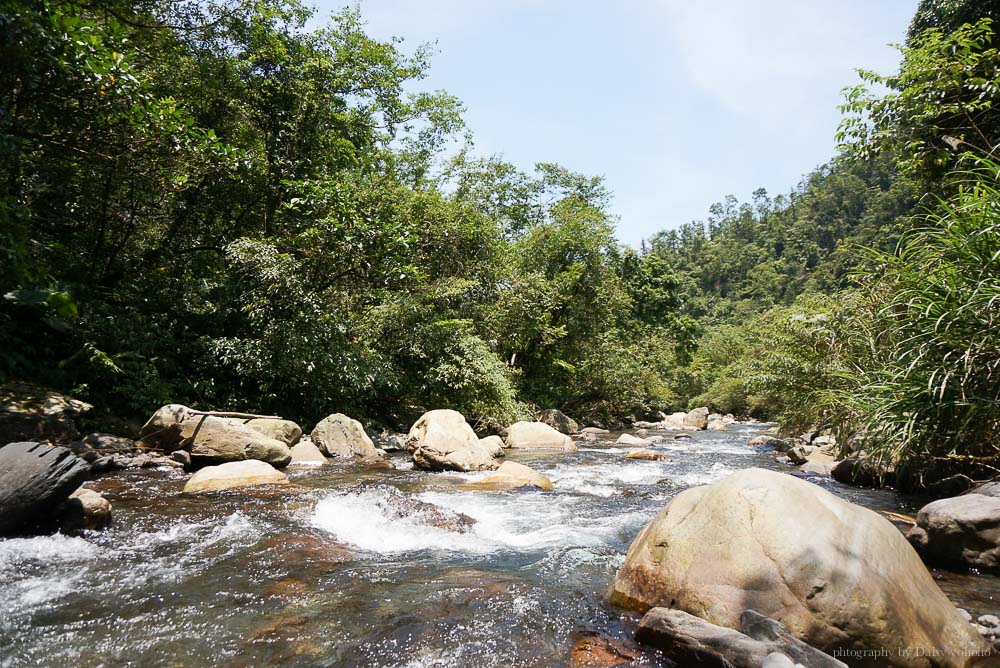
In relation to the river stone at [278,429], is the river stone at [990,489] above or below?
above

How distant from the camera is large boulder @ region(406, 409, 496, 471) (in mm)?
9492

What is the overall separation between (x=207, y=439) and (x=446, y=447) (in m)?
3.89

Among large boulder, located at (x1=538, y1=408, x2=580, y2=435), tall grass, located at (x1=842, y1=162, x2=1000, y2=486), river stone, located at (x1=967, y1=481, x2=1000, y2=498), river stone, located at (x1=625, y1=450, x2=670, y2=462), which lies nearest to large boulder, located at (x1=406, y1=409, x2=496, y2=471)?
river stone, located at (x1=625, y1=450, x2=670, y2=462)

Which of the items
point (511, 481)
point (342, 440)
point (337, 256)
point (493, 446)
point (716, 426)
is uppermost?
point (337, 256)

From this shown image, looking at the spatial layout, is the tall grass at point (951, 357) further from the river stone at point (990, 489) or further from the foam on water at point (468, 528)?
the foam on water at point (468, 528)

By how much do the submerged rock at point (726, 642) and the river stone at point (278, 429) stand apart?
835 centimetres

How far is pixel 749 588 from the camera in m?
3.06

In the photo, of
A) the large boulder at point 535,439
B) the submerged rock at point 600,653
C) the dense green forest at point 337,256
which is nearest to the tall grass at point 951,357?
the dense green forest at point 337,256

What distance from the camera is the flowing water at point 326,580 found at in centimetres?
305

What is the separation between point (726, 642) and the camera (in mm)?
2746

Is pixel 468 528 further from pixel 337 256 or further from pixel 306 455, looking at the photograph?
pixel 337 256

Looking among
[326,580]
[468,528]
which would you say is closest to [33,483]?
[326,580]

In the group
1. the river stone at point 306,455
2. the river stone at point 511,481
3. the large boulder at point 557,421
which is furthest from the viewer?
the large boulder at point 557,421

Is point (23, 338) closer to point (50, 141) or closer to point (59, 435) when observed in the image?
point (59, 435)
